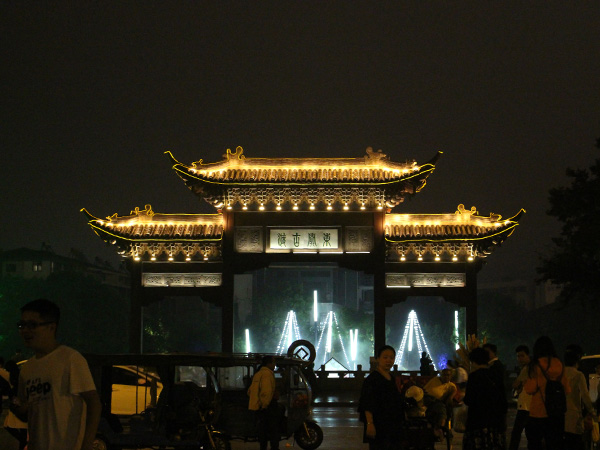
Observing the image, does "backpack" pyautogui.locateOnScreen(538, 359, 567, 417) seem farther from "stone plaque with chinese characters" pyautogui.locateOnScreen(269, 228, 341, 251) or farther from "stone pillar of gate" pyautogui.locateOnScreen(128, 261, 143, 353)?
"stone pillar of gate" pyautogui.locateOnScreen(128, 261, 143, 353)

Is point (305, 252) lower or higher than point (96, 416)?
higher

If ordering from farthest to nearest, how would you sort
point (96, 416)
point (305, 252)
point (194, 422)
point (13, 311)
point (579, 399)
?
point (13, 311) → point (305, 252) → point (194, 422) → point (579, 399) → point (96, 416)

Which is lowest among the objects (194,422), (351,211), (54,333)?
(194,422)

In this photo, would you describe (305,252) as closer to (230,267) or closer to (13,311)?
(230,267)

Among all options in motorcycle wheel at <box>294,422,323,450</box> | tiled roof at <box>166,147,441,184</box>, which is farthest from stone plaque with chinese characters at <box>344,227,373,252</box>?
motorcycle wheel at <box>294,422,323,450</box>

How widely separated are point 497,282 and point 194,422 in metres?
Result: 102

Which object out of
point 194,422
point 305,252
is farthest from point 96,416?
point 305,252

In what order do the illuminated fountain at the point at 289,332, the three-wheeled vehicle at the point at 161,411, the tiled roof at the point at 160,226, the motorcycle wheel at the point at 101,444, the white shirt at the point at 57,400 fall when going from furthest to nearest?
the illuminated fountain at the point at 289,332, the tiled roof at the point at 160,226, the motorcycle wheel at the point at 101,444, the three-wheeled vehicle at the point at 161,411, the white shirt at the point at 57,400

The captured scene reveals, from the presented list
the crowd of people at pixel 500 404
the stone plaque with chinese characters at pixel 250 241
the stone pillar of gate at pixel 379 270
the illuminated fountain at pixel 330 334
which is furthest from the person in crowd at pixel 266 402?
the illuminated fountain at pixel 330 334

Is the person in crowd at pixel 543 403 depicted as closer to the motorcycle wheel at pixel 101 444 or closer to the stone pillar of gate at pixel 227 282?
the motorcycle wheel at pixel 101 444

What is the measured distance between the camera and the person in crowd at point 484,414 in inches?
358

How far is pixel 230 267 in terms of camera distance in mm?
28953

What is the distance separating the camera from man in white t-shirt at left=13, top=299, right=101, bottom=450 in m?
6.01

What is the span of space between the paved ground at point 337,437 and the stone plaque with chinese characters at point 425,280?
5785mm
